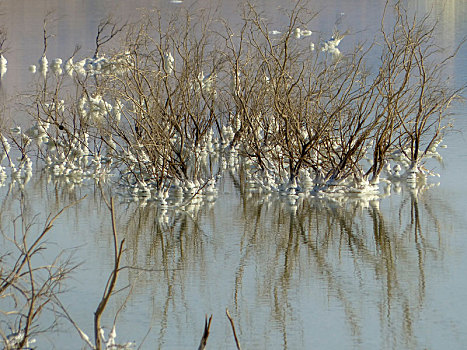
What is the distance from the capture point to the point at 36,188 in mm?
11328

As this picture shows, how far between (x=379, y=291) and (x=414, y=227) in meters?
2.18

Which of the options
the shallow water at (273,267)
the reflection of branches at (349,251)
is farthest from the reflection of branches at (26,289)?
the reflection of branches at (349,251)


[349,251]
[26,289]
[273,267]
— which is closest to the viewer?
[26,289]

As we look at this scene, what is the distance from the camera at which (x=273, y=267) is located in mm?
7676

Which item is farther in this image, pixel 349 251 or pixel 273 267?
pixel 349 251

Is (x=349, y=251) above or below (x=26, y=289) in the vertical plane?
above

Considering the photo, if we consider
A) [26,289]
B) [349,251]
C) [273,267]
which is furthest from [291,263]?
[26,289]

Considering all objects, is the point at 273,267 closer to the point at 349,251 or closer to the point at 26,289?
the point at 349,251

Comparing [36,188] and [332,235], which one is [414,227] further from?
[36,188]

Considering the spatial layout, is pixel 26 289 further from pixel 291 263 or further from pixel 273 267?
pixel 291 263

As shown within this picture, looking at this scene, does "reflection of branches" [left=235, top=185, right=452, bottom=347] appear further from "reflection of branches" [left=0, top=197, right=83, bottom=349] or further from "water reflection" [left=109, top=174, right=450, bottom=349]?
"reflection of branches" [left=0, top=197, right=83, bottom=349]

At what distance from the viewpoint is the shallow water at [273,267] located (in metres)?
6.09

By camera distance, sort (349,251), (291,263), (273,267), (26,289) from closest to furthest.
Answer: (26,289) → (273,267) → (291,263) → (349,251)

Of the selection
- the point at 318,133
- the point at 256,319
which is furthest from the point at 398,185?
the point at 256,319
